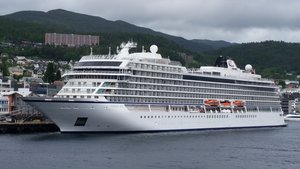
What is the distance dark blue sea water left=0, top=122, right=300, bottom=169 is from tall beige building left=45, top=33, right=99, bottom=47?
131125 millimetres

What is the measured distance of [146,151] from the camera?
46.9 m

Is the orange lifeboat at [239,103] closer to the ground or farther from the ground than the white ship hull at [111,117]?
Result: farther from the ground

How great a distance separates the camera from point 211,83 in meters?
70.2

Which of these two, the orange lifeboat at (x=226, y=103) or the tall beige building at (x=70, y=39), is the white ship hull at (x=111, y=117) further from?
the tall beige building at (x=70, y=39)

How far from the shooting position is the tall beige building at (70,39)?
18862cm

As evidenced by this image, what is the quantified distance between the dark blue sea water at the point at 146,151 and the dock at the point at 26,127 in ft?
9.01

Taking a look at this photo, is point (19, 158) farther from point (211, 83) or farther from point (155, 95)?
point (211, 83)

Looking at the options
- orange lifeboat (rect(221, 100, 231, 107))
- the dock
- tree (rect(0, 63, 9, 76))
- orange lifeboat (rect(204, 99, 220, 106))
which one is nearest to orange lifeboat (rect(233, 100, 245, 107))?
orange lifeboat (rect(221, 100, 231, 107))

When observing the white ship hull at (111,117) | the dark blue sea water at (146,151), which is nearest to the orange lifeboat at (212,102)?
the white ship hull at (111,117)

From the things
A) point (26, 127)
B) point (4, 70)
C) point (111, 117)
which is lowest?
point (26, 127)

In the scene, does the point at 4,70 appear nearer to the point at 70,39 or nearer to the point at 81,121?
the point at 81,121

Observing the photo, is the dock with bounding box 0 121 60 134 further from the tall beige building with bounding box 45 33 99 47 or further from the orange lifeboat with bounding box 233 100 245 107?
the tall beige building with bounding box 45 33 99 47

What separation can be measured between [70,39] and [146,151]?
15057cm

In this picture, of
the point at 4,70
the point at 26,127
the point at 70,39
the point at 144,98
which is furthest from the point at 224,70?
the point at 70,39
